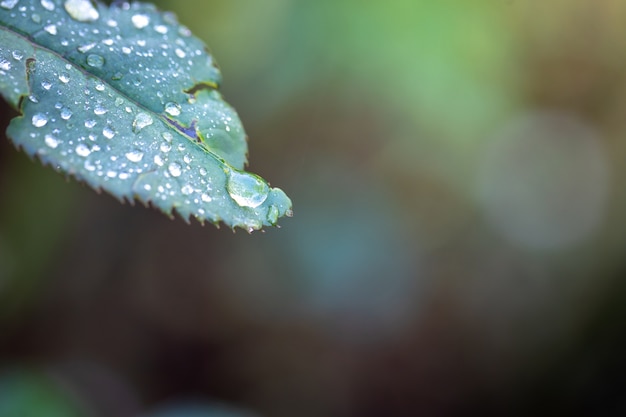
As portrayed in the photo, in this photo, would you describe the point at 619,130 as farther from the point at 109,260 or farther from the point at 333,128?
the point at 109,260

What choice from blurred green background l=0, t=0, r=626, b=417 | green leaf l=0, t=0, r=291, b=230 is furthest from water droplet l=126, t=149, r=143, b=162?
blurred green background l=0, t=0, r=626, b=417

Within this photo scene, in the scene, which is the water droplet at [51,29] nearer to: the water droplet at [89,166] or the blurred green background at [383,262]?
the water droplet at [89,166]

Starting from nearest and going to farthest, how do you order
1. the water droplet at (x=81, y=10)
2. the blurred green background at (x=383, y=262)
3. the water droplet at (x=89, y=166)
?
the water droplet at (x=89, y=166)
the water droplet at (x=81, y=10)
the blurred green background at (x=383, y=262)

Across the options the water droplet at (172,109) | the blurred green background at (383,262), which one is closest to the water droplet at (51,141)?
the water droplet at (172,109)

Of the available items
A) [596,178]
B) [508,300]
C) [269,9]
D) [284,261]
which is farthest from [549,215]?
[269,9]

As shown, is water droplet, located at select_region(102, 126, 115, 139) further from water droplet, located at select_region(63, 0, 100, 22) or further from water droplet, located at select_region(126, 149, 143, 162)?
water droplet, located at select_region(63, 0, 100, 22)

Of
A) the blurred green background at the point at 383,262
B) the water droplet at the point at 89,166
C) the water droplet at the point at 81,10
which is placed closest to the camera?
the water droplet at the point at 89,166
